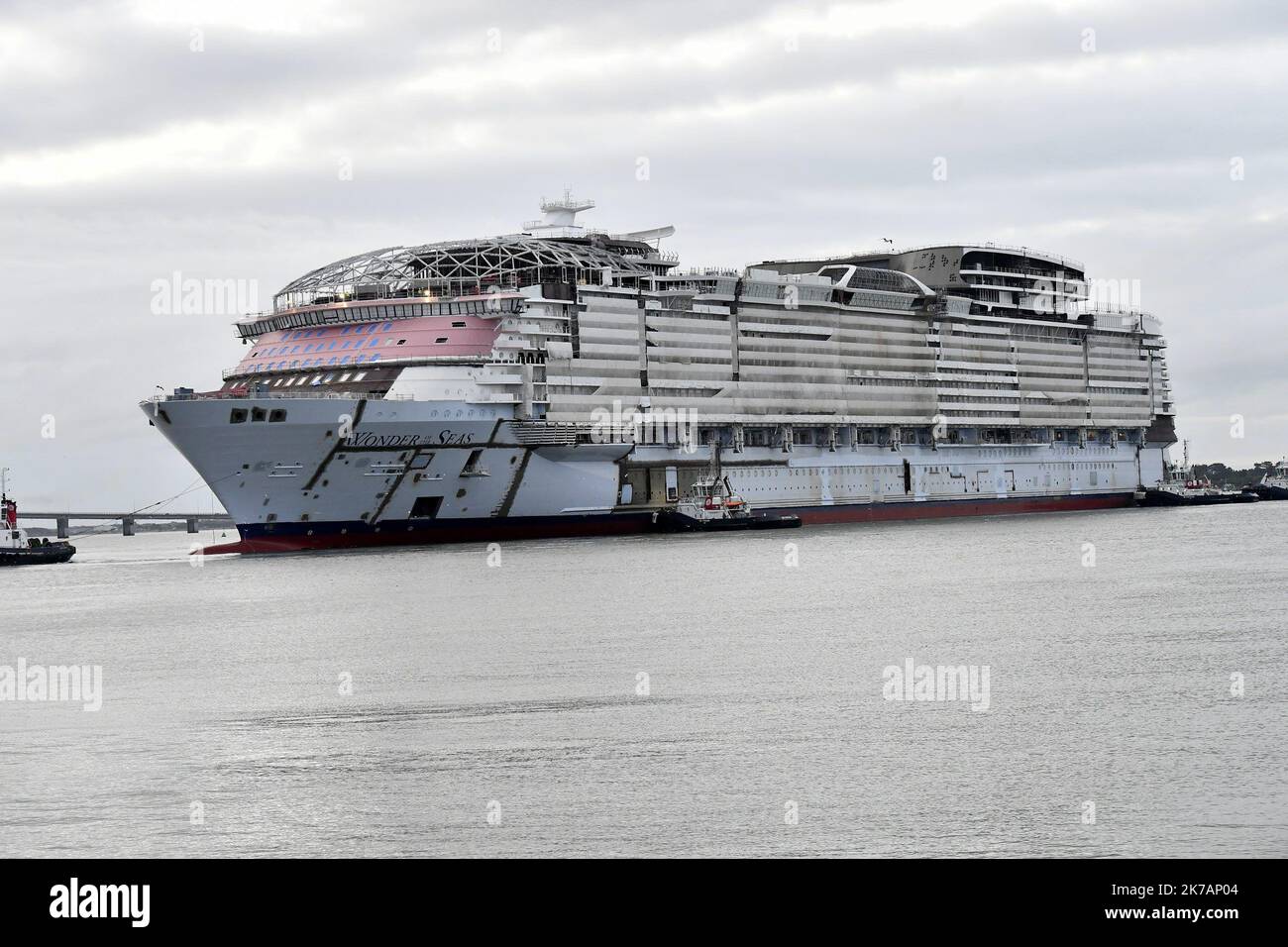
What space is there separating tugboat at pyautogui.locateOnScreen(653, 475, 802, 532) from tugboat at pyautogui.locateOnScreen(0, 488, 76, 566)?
135 ft

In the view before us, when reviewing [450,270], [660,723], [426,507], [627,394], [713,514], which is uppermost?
[450,270]

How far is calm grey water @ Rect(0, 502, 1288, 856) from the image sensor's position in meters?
18.8

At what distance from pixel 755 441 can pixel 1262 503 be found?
85.0 m

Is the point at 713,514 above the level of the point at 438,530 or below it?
above

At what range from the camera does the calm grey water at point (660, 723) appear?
18797mm

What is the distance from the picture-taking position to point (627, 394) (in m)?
90.5

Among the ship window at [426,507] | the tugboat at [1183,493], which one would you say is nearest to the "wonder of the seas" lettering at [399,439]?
the ship window at [426,507]

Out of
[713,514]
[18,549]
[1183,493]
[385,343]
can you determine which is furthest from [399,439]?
[1183,493]

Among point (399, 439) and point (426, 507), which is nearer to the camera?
point (399, 439)

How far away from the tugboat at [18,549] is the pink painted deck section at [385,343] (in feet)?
75.1

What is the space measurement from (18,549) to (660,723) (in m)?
82.8

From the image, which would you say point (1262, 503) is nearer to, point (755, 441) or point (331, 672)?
point (755, 441)

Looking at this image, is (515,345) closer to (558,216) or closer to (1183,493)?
(558,216)
